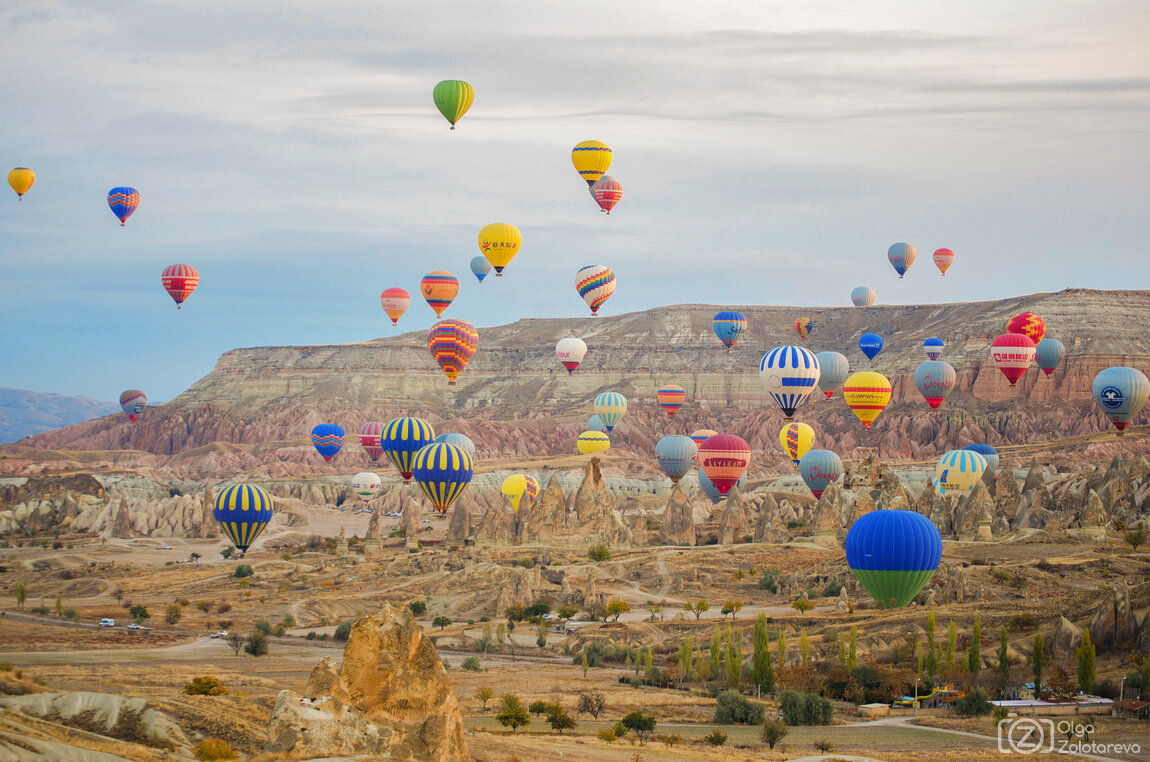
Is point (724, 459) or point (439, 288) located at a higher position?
point (439, 288)

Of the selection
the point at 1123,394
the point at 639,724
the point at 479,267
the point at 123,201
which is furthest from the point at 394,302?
the point at 639,724

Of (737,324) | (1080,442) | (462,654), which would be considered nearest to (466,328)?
(737,324)

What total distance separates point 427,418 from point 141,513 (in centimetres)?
8446

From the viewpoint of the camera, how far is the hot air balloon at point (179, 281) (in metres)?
111

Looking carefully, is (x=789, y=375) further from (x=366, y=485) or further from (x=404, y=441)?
(x=366, y=485)

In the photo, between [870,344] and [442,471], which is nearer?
[442,471]

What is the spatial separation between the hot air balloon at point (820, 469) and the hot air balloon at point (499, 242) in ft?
96.1

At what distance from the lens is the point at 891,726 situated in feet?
130

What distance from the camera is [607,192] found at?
96.6 metres

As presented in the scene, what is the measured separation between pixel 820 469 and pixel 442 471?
32521mm

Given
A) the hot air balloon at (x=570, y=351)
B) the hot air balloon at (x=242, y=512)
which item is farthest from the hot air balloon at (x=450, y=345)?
the hot air balloon at (x=242, y=512)

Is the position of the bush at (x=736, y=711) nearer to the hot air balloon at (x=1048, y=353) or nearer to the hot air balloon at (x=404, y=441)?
the hot air balloon at (x=404, y=441)

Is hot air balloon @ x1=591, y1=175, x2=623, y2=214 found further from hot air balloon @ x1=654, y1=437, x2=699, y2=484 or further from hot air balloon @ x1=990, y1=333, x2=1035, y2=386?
hot air balloon @ x1=990, y1=333, x2=1035, y2=386

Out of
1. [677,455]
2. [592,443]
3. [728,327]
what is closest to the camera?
[677,455]
